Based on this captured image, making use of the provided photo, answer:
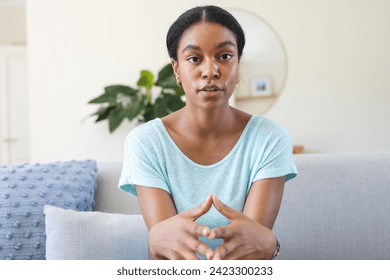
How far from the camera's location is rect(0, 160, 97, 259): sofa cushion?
1.59m

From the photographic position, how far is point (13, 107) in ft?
20.9

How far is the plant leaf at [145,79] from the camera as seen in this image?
4.14m

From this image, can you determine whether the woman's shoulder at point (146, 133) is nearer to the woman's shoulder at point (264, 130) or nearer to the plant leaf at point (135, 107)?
the woman's shoulder at point (264, 130)

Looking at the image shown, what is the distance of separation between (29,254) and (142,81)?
266cm

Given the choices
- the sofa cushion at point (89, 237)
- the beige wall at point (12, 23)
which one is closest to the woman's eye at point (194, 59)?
the sofa cushion at point (89, 237)

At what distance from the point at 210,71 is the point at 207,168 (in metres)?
0.26

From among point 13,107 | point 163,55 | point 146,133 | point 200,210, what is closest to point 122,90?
point 163,55

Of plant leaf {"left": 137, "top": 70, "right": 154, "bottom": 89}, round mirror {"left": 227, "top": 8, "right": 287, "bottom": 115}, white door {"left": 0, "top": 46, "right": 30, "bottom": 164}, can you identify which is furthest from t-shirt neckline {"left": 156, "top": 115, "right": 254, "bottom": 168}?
white door {"left": 0, "top": 46, "right": 30, "bottom": 164}

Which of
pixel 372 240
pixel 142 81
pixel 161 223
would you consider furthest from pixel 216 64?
pixel 142 81

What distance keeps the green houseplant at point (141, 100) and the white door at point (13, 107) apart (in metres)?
2.32

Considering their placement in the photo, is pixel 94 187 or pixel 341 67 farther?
pixel 341 67

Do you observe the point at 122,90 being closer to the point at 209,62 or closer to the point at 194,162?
the point at 194,162

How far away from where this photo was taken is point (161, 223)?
1.21 m

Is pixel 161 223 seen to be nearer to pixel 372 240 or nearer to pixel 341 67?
pixel 372 240
